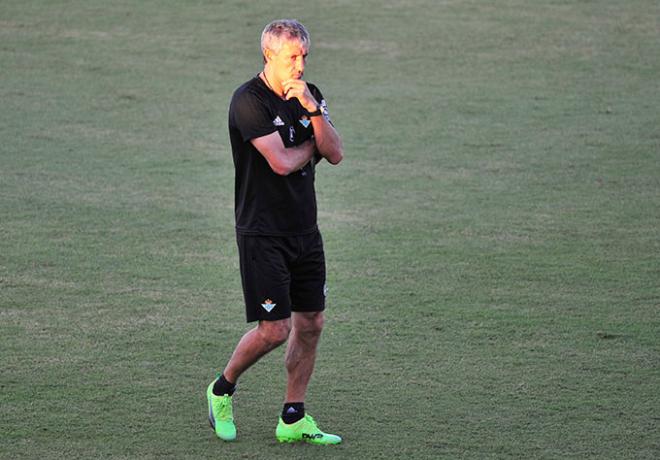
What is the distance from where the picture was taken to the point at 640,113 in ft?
46.6

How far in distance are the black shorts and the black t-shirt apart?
58mm

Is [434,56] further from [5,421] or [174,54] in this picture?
[5,421]

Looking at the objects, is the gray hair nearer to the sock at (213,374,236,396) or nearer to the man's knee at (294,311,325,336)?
the man's knee at (294,311,325,336)

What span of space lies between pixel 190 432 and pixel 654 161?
782cm

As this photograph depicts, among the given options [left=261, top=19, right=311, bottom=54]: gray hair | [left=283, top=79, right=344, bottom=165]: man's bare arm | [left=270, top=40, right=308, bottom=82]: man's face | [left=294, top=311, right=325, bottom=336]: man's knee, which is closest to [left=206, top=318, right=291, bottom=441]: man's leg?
[left=294, top=311, right=325, bottom=336]: man's knee

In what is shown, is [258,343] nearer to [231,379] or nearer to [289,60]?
[231,379]

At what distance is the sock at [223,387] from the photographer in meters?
5.86

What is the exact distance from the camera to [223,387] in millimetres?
5867

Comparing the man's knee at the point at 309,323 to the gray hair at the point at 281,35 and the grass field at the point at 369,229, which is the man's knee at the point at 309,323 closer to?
the grass field at the point at 369,229

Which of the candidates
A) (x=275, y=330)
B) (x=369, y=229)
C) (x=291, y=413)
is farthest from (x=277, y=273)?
(x=369, y=229)

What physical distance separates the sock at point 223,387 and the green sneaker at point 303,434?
32 centimetres

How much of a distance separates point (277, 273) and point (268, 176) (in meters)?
0.49

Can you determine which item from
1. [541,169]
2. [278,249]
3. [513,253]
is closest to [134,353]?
[278,249]

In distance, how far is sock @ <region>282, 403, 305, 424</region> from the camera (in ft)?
19.2
